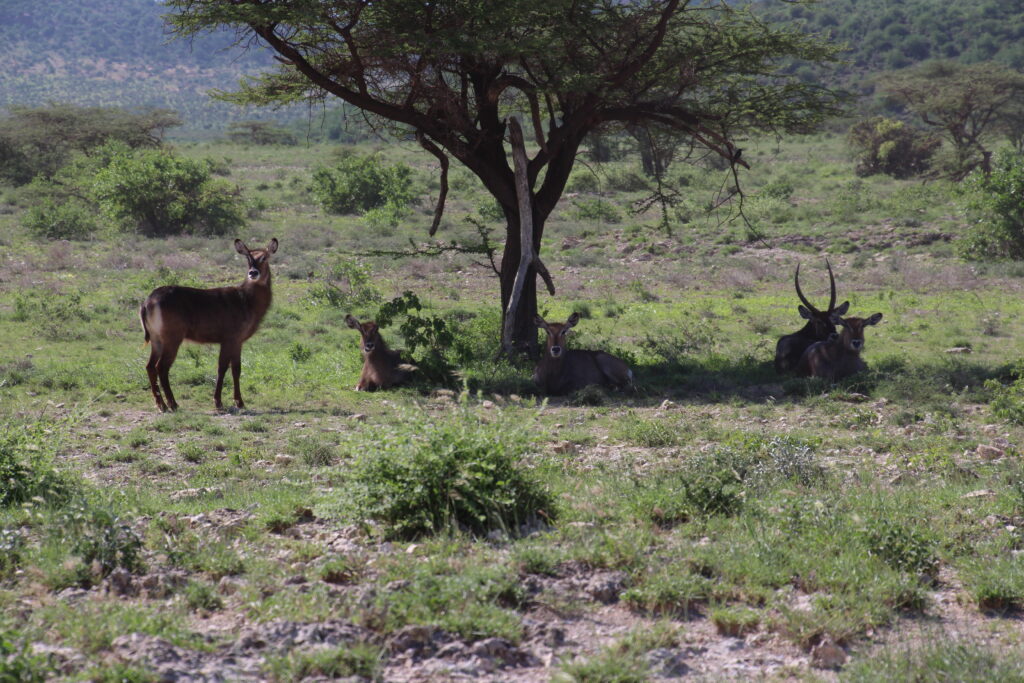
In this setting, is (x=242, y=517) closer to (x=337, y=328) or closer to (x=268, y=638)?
(x=268, y=638)

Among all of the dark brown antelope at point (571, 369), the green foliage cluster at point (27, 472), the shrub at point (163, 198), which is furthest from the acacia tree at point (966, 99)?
the green foliage cluster at point (27, 472)

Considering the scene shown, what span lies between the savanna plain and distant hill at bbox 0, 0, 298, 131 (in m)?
117

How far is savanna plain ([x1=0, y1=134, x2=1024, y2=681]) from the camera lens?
4168 millimetres

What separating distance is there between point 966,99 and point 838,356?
3056 centimetres

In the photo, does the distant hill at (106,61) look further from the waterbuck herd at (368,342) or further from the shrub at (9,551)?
the shrub at (9,551)

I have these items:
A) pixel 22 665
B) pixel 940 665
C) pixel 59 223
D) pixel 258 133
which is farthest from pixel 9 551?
pixel 258 133

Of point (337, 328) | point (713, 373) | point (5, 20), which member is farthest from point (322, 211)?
point (5, 20)

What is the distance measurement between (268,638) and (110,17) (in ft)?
651

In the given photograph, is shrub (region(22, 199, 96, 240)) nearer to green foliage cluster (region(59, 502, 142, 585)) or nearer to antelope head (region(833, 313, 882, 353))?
antelope head (region(833, 313, 882, 353))

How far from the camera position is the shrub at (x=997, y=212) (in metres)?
19.8

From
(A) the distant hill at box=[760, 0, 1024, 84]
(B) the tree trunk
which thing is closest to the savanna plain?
(B) the tree trunk

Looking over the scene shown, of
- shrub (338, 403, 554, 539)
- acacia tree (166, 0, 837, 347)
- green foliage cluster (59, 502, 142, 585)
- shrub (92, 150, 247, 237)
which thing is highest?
acacia tree (166, 0, 837, 347)

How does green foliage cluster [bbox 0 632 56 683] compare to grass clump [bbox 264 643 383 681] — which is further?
grass clump [bbox 264 643 383 681]

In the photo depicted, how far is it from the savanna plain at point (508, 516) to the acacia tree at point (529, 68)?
101 inches
